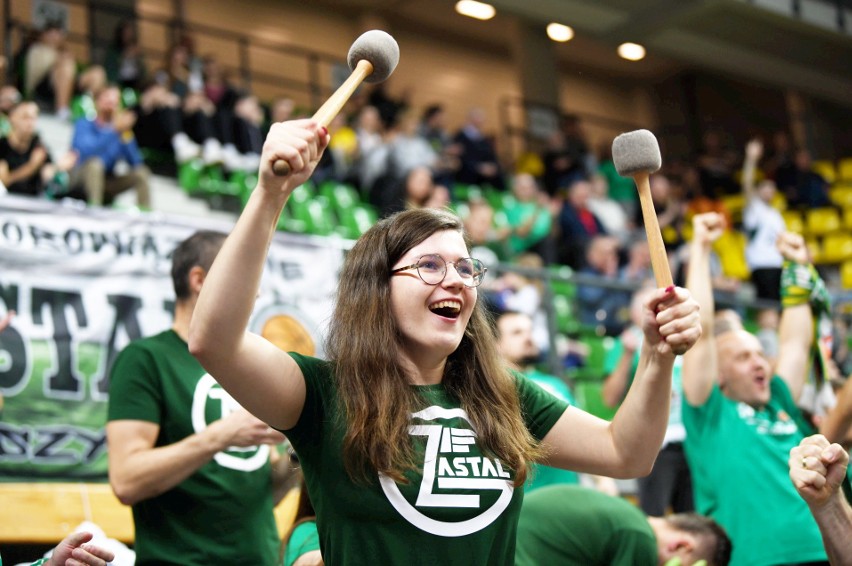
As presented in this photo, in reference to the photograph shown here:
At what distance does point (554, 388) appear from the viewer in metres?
4.38

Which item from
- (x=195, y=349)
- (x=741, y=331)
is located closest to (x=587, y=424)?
(x=195, y=349)

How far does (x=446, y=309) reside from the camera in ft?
6.86

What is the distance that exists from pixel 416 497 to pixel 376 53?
2.88 ft

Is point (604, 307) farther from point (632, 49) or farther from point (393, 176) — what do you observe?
point (632, 49)

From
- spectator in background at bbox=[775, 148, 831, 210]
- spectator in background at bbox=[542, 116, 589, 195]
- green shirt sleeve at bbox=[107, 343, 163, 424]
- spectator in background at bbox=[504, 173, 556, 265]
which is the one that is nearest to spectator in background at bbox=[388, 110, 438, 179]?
spectator in background at bbox=[504, 173, 556, 265]

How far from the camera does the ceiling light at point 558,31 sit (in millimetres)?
13336

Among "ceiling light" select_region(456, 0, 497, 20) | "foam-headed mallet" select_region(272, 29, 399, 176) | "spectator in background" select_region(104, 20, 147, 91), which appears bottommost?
"foam-headed mallet" select_region(272, 29, 399, 176)

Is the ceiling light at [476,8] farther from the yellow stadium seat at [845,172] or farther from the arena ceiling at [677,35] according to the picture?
the yellow stadium seat at [845,172]

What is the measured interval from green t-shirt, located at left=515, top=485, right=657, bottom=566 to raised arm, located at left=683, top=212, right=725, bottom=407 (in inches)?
35.1

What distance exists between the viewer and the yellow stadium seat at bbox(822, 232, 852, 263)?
12.8m

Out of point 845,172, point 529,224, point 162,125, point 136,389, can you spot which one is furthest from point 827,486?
point 845,172

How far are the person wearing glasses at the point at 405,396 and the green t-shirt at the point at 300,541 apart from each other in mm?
762

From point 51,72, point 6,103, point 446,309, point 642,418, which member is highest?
point 51,72

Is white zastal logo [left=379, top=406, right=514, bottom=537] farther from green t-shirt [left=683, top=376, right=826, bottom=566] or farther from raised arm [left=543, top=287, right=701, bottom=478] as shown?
green t-shirt [left=683, top=376, right=826, bottom=566]
